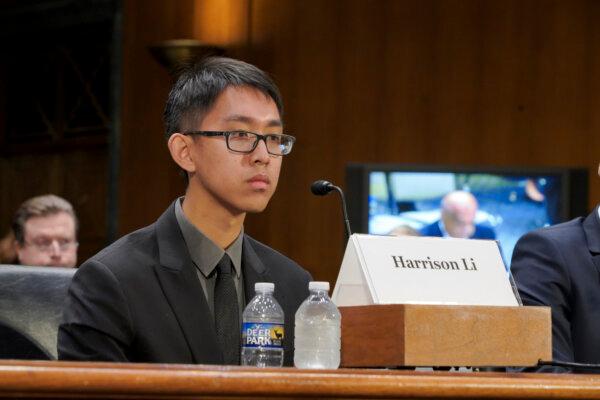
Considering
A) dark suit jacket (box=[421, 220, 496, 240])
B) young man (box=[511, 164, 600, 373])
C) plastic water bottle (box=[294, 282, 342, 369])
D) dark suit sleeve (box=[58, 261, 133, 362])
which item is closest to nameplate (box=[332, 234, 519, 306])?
plastic water bottle (box=[294, 282, 342, 369])

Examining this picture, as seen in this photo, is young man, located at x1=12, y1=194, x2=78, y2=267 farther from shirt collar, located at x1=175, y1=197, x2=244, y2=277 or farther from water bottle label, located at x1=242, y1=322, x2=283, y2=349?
water bottle label, located at x1=242, y1=322, x2=283, y2=349

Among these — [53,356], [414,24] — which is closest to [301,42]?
[414,24]

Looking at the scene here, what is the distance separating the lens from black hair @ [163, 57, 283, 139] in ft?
8.02

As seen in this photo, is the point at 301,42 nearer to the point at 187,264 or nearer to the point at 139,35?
the point at 139,35

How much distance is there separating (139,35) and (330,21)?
1.12 m

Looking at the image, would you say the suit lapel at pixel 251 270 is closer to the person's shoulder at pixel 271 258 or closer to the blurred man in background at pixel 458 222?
the person's shoulder at pixel 271 258

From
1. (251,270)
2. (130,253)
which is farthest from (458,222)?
(130,253)

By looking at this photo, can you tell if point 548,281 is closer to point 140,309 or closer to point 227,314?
point 227,314

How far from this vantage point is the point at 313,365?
2072 millimetres

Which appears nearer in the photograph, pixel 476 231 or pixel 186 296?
pixel 186 296

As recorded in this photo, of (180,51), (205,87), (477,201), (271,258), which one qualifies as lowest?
(477,201)

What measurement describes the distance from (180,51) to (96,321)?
13.6 ft

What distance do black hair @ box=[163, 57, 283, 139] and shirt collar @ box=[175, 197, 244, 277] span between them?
196 mm

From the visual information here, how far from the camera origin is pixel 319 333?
2.11m
